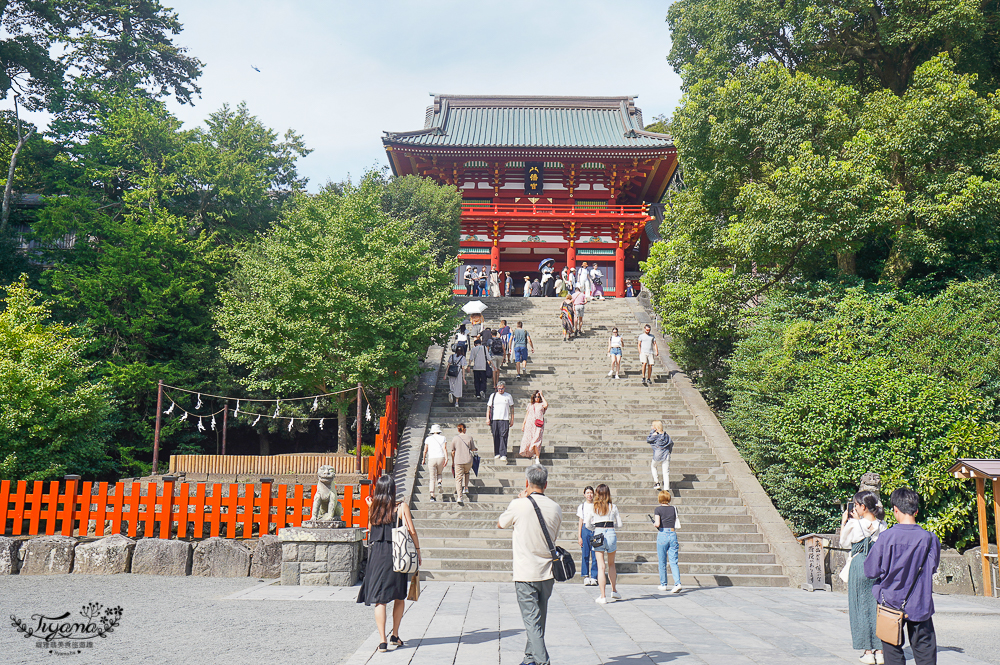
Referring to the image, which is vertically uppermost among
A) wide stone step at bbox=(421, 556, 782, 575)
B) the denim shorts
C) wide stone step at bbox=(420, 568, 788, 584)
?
the denim shorts

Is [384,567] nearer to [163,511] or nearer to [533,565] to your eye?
[533,565]

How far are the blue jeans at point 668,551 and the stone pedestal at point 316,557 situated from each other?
3974 mm

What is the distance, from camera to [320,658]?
199 inches

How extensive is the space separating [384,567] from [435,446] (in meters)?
5.53

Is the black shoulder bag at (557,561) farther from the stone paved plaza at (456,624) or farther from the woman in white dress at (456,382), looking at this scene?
the woman in white dress at (456,382)

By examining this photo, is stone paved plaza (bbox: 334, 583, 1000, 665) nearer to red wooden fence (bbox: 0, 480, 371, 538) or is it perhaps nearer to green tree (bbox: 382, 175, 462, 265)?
red wooden fence (bbox: 0, 480, 371, 538)

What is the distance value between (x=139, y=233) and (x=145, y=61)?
1691 cm

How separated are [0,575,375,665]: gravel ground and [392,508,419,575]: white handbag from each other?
751 mm

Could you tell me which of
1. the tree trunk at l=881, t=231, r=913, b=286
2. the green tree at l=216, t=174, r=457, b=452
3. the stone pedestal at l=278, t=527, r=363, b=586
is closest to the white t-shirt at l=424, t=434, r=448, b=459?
the stone pedestal at l=278, t=527, r=363, b=586

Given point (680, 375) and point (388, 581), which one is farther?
point (680, 375)

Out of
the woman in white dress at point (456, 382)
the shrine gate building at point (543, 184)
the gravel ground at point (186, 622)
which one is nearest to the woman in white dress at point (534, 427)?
the woman in white dress at point (456, 382)

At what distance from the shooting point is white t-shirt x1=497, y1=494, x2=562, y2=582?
4824 mm

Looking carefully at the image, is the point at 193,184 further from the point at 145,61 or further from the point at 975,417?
the point at 975,417

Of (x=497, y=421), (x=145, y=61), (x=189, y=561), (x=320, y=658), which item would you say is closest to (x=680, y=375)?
(x=497, y=421)
